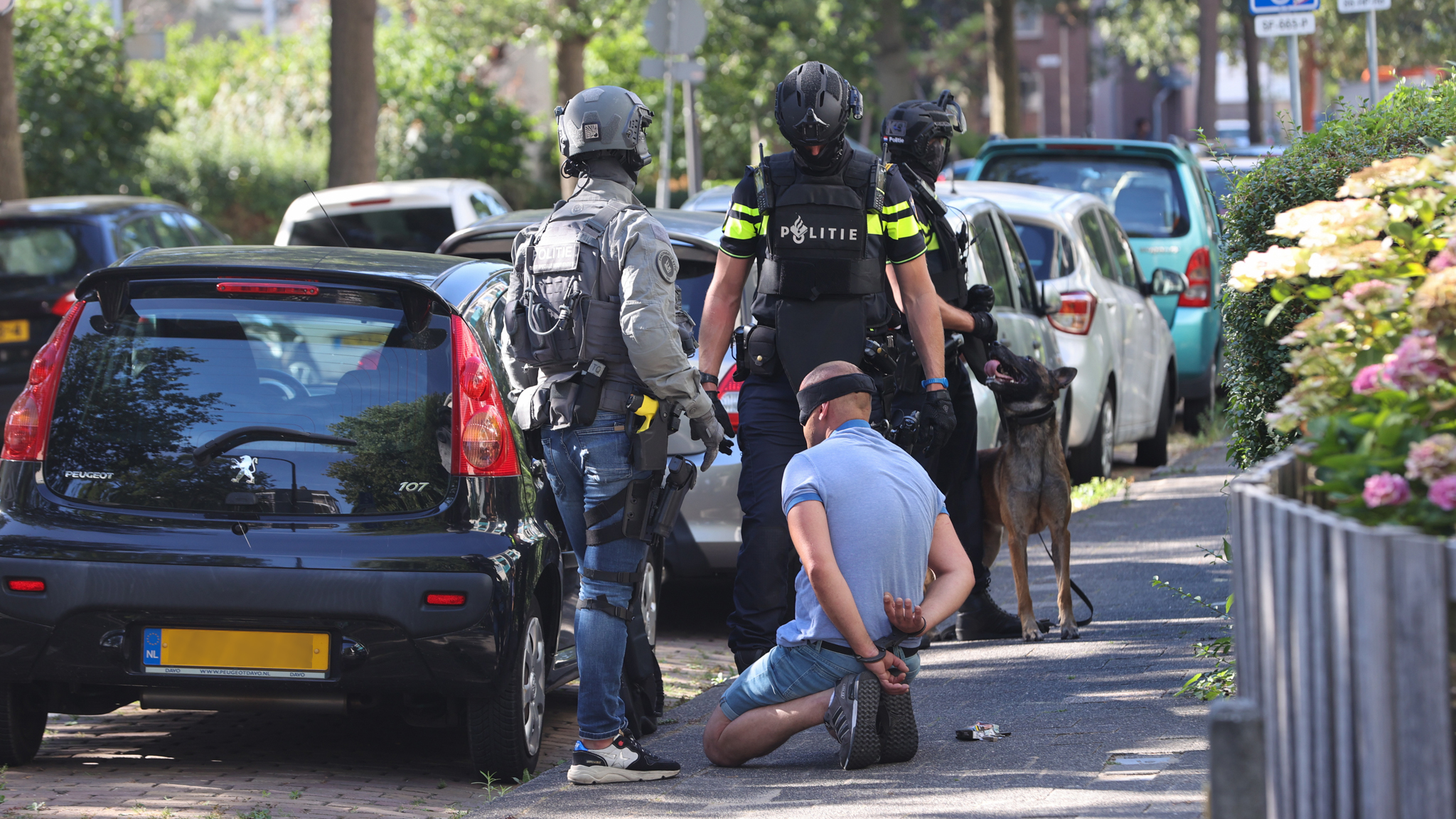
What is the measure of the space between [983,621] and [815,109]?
2372 millimetres

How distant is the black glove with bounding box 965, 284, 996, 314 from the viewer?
21.3 feet

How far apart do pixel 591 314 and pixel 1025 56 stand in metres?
65.7

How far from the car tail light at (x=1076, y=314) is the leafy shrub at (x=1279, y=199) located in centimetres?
448

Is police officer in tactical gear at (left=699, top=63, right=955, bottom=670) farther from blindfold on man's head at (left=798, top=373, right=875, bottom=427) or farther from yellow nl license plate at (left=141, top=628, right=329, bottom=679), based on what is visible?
yellow nl license plate at (left=141, top=628, right=329, bottom=679)

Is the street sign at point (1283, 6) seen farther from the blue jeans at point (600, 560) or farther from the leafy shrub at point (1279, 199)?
the blue jeans at point (600, 560)

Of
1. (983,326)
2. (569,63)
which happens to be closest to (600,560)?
(983,326)

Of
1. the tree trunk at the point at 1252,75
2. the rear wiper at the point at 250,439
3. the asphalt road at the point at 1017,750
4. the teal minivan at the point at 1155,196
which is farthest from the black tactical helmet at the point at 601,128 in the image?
the tree trunk at the point at 1252,75

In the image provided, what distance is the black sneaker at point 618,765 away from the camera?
4879 mm

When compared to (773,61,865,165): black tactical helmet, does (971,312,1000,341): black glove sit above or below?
below

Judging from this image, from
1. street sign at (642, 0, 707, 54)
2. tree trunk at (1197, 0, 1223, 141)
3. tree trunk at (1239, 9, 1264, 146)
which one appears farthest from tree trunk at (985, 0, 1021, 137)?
street sign at (642, 0, 707, 54)

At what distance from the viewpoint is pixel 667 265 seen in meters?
4.83

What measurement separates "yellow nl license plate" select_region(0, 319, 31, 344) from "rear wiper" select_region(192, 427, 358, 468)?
23.7 feet

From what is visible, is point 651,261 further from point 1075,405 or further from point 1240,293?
point 1075,405

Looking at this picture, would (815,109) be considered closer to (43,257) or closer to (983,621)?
(983,621)
